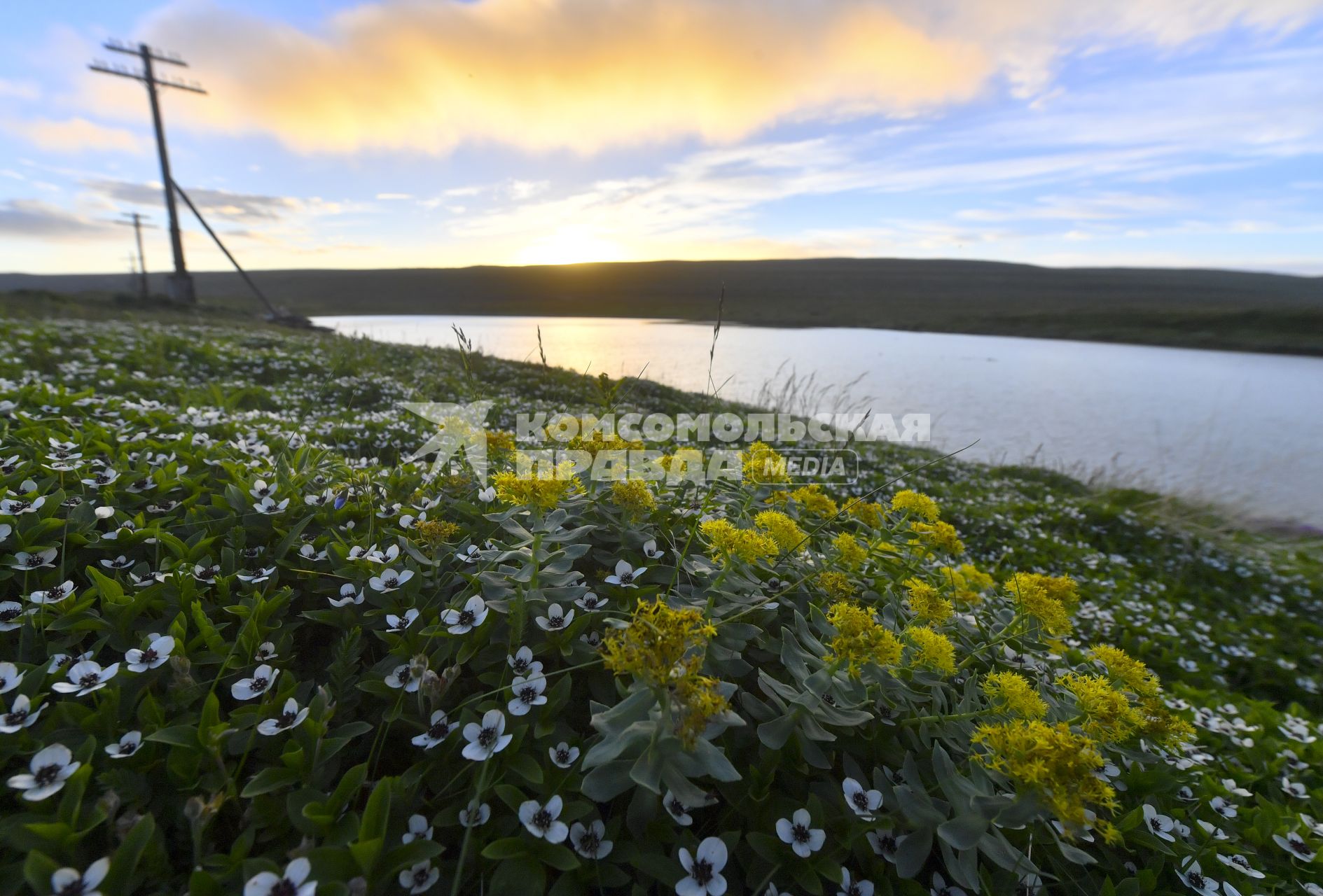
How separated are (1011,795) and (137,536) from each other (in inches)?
123

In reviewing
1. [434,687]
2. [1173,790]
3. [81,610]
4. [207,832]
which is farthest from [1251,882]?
[81,610]

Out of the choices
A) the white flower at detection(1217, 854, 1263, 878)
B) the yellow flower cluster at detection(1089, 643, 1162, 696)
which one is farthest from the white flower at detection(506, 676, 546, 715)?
the white flower at detection(1217, 854, 1263, 878)

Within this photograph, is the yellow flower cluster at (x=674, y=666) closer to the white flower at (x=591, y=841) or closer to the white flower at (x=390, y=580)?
the white flower at (x=591, y=841)

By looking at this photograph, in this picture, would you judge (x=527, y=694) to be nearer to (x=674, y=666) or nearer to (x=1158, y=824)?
(x=674, y=666)

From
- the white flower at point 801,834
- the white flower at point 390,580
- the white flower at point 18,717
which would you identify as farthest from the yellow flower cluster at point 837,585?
the white flower at point 18,717

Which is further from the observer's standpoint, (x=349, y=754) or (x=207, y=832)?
(x=349, y=754)

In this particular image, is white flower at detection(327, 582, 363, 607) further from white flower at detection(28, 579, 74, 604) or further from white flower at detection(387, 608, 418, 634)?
white flower at detection(28, 579, 74, 604)

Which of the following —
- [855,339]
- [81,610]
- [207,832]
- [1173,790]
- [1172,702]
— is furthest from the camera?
[855,339]

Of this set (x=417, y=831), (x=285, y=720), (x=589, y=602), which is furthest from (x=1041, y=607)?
(x=285, y=720)

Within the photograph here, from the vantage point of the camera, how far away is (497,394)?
967 centimetres

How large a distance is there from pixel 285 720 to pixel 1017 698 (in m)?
2.09

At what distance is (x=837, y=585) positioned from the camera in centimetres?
205

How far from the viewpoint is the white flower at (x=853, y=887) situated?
4.62 ft

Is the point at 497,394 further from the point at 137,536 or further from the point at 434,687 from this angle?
the point at 434,687
